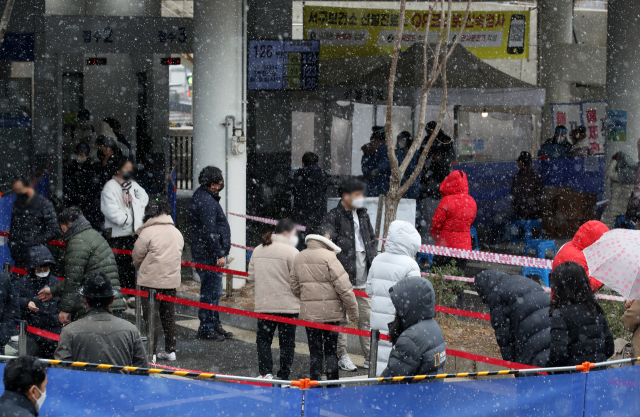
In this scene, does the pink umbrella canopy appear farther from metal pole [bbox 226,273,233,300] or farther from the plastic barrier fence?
metal pole [bbox 226,273,233,300]

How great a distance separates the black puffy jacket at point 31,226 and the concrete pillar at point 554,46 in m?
19.3

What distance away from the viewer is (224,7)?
10.4 metres

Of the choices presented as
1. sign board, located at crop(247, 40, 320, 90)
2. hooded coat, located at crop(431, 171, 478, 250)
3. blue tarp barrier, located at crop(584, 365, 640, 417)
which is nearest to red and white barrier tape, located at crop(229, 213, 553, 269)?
hooded coat, located at crop(431, 171, 478, 250)

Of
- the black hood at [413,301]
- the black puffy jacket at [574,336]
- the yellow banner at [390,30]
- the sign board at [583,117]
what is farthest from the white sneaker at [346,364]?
the sign board at [583,117]

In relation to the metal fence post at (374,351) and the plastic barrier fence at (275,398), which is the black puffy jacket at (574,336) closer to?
the plastic barrier fence at (275,398)

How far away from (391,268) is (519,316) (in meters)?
1.20

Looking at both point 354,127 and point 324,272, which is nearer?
point 324,272

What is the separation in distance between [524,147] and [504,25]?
10.3 feet

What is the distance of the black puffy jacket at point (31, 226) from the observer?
25.5 ft

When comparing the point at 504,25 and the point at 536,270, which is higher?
the point at 504,25

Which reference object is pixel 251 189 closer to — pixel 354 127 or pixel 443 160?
pixel 354 127

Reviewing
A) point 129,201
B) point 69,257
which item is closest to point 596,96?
point 129,201

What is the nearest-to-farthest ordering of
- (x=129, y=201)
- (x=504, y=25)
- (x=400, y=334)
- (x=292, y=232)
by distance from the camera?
1. (x=400, y=334)
2. (x=292, y=232)
3. (x=129, y=201)
4. (x=504, y=25)

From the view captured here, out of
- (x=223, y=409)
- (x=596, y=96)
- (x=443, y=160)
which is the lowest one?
(x=223, y=409)
